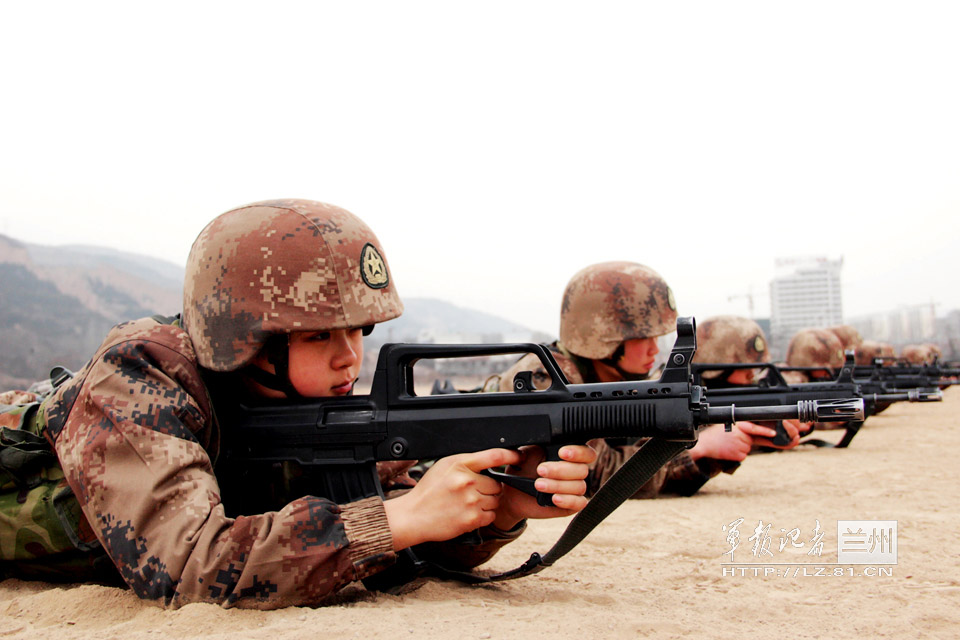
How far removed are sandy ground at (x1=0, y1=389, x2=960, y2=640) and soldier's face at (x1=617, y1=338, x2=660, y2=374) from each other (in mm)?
1122

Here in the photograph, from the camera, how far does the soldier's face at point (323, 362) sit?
8.74ft

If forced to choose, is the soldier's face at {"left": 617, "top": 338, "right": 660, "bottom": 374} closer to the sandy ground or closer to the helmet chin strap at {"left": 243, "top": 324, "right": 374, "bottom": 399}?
the sandy ground

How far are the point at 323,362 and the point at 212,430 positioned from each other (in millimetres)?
448

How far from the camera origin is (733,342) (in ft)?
26.7

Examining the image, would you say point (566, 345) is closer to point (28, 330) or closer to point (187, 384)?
point (187, 384)

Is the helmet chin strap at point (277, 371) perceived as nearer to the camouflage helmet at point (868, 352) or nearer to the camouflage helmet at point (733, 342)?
the camouflage helmet at point (733, 342)

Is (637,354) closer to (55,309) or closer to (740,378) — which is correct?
(740,378)

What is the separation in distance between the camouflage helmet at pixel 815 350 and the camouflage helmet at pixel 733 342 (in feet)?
19.3

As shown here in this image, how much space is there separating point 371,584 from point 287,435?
0.64 metres

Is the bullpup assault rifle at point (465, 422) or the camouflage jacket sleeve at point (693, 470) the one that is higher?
the bullpup assault rifle at point (465, 422)

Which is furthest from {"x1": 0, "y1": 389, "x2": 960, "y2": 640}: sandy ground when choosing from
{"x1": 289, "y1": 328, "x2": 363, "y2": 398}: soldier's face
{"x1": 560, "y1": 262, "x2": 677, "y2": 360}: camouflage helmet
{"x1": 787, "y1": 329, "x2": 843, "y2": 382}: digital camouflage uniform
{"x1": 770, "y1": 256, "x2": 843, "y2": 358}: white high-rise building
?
{"x1": 770, "y1": 256, "x2": 843, "y2": 358}: white high-rise building

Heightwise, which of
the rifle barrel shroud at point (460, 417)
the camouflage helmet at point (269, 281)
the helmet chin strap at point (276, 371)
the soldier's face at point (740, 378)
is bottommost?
the soldier's face at point (740, 378)

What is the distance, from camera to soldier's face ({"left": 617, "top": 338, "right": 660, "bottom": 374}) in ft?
19.0

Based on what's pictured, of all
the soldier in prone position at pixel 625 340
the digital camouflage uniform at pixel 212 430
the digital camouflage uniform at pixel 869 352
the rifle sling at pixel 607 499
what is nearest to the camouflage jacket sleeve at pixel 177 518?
the digital camouflage uniform at pixel 212 430
